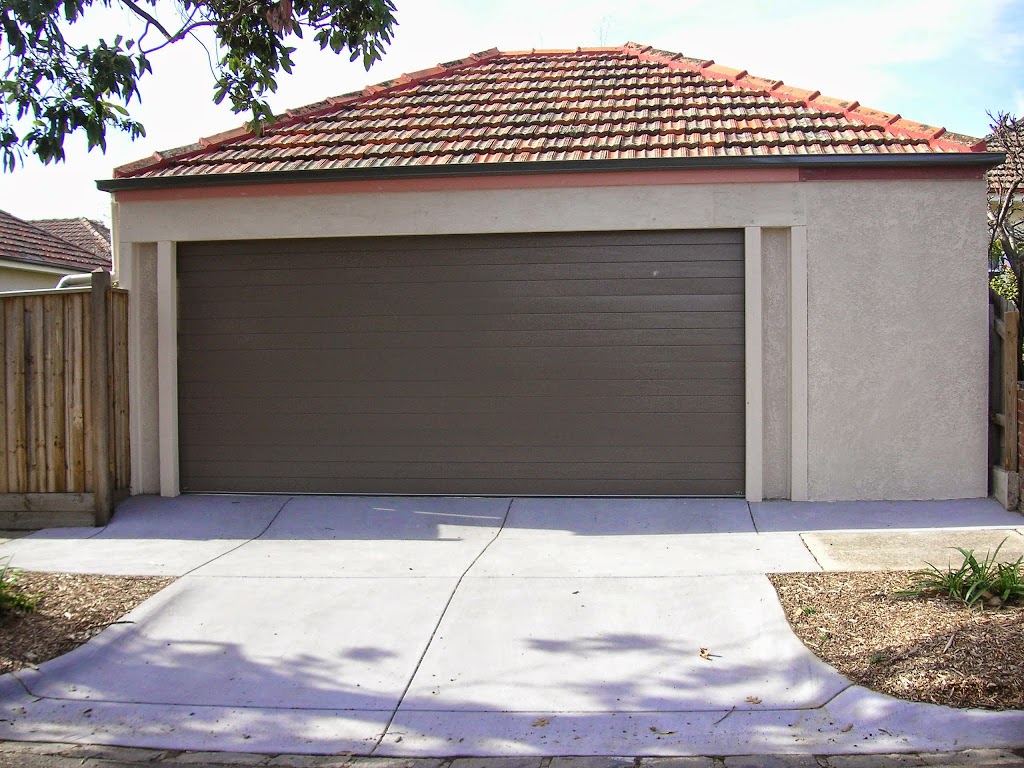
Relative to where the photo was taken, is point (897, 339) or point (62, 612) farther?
point (897, 339)

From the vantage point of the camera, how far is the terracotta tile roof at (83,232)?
76.9 feet

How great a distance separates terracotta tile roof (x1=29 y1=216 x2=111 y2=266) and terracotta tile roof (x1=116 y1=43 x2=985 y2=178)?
Answer: 13325mm

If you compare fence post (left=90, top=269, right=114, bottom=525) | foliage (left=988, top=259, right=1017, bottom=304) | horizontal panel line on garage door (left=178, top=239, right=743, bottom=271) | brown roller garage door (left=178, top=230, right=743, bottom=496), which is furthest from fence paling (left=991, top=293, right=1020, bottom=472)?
fence post (left=90, top=269, right=114, bottom=525)

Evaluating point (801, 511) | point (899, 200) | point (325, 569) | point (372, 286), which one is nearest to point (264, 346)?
point (372, 286)

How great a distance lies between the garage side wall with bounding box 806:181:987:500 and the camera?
856 cm

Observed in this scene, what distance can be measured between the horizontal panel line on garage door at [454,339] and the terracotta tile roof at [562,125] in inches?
63.8

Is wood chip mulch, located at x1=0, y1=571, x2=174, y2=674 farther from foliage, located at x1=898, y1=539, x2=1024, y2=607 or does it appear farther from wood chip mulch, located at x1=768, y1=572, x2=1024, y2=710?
foliage, located at x1=898, y1=539, x2=1024, y2=607

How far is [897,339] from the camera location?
861 cm

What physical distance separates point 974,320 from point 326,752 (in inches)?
272

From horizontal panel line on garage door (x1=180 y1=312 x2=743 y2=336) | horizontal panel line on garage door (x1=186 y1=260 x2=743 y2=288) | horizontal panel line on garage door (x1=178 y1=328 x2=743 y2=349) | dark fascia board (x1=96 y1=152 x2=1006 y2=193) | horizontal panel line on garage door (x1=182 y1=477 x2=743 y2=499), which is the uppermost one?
dark fascia board (x1=96 y1=152 x2=1006 y2=193)

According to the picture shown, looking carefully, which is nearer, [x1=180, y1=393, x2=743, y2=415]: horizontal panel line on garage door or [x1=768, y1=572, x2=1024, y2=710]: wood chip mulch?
[x1=768, y1=572, x2=1024, y2=710]: wood chip mulch

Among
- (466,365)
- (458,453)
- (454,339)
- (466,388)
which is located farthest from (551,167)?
(458,453)

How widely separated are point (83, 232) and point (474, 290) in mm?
19958

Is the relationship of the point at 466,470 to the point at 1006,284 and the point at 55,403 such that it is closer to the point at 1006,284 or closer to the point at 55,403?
the point at 55,403
